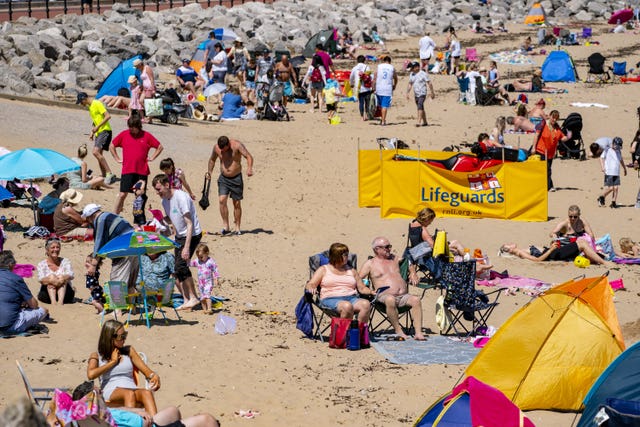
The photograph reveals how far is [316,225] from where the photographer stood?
1770cm

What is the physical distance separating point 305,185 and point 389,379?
9591mm

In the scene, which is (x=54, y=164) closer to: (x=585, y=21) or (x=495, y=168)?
(x=495, y=168)

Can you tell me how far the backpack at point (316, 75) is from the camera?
1044 inches

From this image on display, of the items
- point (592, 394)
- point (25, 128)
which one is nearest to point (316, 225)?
point (25, 128)

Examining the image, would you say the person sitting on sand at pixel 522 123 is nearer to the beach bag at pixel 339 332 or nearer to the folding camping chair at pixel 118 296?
the beach bag at pixel 339 332

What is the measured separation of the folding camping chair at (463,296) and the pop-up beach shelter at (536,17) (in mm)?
37709

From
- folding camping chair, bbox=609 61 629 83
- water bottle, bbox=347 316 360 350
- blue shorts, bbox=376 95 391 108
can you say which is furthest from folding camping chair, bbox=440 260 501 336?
folding camping chair, bbox=609 61 629 83

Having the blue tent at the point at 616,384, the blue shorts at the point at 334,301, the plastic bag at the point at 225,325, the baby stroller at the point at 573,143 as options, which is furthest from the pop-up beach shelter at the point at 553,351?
the baby stroller at the point at 573,143

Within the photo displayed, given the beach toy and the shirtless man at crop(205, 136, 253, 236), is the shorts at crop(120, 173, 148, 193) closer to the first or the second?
the shirtless man at crop(205, 136, 253, 236)

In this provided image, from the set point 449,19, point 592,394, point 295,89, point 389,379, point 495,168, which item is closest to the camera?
point 592,394

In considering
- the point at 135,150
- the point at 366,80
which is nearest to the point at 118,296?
the point at 135,150

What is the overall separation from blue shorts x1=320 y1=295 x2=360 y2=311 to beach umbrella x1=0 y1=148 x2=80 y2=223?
203 inches

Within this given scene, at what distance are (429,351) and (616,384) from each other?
2.74 m

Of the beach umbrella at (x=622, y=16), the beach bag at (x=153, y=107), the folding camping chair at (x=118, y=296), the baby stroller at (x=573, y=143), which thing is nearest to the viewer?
the folding camping chair at (x=118, y=296)
